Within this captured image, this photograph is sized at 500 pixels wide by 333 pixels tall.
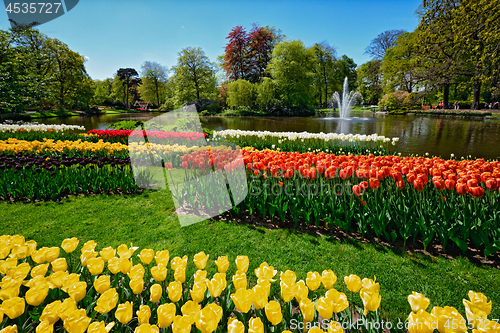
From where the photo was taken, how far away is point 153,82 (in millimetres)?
53812

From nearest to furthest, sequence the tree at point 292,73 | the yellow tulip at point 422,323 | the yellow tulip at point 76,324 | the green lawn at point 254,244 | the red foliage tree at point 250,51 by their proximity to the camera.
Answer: the yellow tulip at point 422,323 < the yellow tulip at point 76,324 < the green lawn at point 254,244 < the tree at point 292,73 < the red foliage tree at point 250,51

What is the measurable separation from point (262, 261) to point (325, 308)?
5.53ft

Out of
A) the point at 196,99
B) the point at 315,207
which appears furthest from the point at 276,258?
the point at 196,99

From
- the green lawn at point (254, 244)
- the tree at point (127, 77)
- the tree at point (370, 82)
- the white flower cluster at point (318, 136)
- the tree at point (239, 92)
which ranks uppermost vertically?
the tree at point (127, 77)

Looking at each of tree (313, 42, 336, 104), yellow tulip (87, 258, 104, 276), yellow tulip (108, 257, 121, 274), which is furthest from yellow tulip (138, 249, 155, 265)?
tree (313, 42, 336, 104)

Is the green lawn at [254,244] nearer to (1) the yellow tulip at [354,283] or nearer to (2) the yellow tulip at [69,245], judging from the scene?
(1) the yellow tulip at [354,283]

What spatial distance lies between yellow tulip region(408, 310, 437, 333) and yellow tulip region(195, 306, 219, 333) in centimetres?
86

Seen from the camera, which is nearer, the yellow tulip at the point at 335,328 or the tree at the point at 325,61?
the yellow tulip at the point at 335,328

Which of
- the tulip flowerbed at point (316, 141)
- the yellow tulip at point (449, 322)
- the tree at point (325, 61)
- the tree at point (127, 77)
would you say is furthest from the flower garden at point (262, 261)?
the tree at point (127, 77)

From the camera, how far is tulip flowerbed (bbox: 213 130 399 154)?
299 inches

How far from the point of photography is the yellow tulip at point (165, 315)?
1.19 meters

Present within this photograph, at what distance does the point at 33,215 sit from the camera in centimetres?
409

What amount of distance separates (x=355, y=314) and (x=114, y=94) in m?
68.9

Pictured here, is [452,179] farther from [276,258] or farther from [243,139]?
[243,139]
